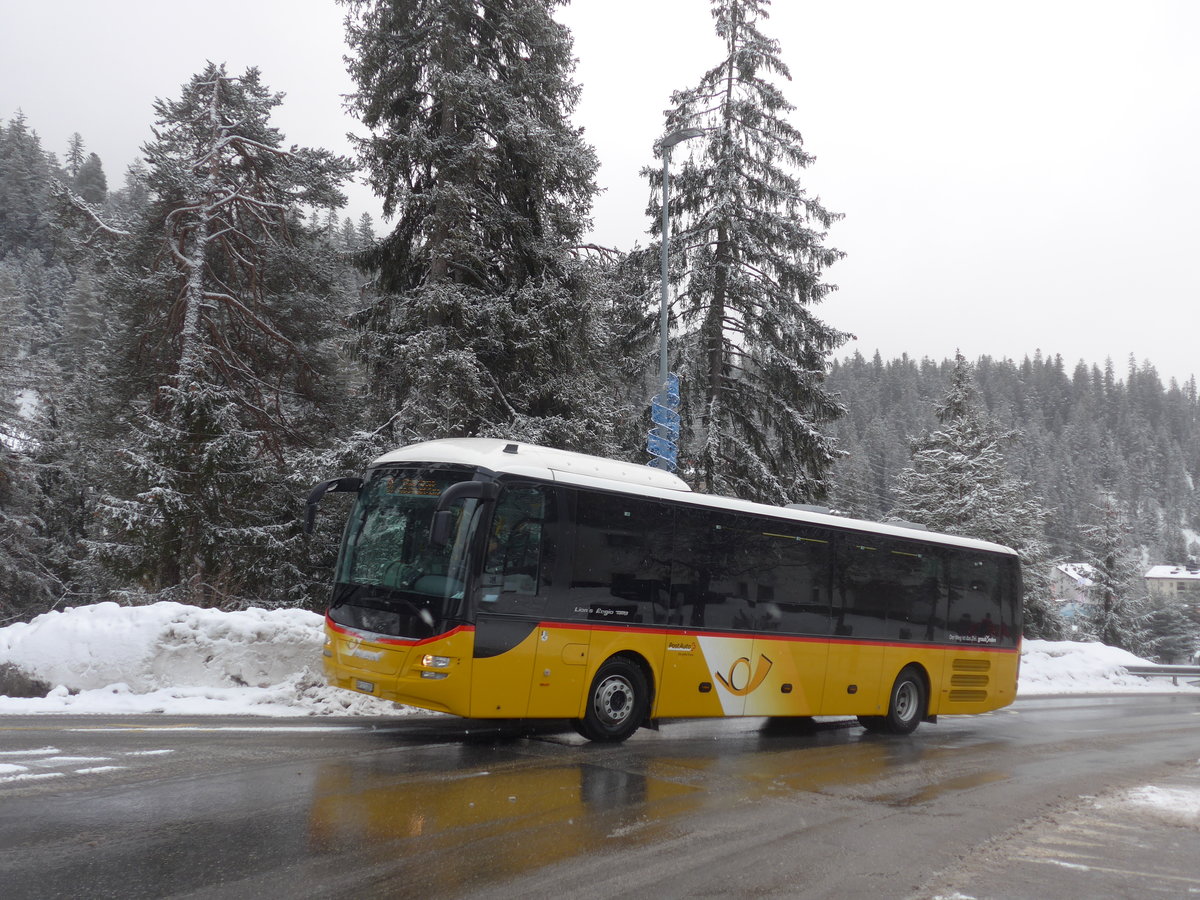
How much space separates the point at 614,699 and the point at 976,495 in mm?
29174

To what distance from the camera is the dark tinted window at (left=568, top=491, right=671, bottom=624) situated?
982cm

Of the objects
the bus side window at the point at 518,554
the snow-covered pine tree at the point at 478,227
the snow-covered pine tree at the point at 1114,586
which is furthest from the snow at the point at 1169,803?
the snow-covered pine tree at the point at 1114,586

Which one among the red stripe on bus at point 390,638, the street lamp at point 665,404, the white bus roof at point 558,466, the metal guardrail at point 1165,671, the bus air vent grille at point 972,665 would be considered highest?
the street lamp at point 665,404

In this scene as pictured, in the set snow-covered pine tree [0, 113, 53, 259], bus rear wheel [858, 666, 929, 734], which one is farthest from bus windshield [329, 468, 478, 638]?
snow-covered pine tree [0, 113, 53, 259]

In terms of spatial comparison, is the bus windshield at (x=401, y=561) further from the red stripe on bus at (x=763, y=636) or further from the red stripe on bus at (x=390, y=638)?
the red stripe on bus at (x=763, y=636)

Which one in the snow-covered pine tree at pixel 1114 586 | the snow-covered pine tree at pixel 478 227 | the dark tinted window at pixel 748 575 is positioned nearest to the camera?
the dark tinted window at pixel 748 575

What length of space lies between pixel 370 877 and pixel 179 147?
22.0 m

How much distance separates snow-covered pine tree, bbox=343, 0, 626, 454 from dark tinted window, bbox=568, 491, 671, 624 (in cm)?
766

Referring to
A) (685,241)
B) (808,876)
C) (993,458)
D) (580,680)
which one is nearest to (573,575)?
(580,680)

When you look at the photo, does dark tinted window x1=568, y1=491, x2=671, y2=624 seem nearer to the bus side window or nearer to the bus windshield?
the bus side window

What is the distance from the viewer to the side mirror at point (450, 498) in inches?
Result: 324

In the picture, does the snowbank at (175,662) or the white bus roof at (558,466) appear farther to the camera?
the snowbank at (175,662)

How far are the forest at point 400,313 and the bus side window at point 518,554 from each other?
26.7 ft

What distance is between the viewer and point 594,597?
388 inches
